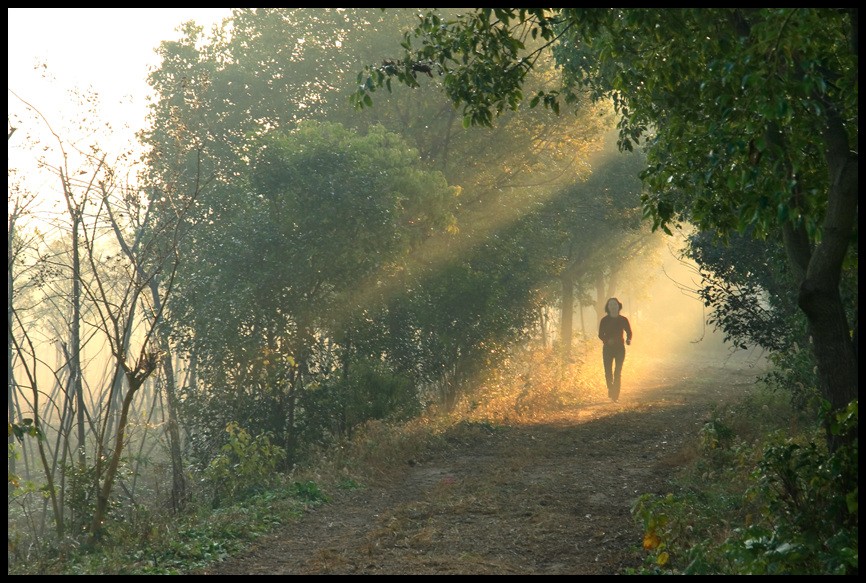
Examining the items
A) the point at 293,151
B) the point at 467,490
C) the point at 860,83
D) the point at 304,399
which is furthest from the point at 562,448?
the point at 860,83

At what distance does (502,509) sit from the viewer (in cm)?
830

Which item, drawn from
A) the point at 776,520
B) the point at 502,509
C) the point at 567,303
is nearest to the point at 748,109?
the point at 776,520

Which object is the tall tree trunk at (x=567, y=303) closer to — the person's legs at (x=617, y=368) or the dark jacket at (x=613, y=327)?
the person's legs at (x=617, y=368)

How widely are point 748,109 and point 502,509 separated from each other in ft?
Answer: 15.8

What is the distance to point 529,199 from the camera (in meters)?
20.3

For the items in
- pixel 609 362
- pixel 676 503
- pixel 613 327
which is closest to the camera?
pixel 676 503

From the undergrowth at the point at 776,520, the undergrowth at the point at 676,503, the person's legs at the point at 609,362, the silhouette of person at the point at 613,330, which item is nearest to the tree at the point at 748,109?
the undergrowth at the point at 776,520

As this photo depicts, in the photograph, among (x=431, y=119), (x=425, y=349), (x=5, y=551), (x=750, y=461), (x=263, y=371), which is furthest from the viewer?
(x=431, y=119)

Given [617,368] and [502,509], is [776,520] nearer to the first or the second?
[502,509]

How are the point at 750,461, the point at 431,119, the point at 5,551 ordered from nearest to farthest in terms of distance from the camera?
the point at 5,551 < the point at 750,461 < the point at 431,119

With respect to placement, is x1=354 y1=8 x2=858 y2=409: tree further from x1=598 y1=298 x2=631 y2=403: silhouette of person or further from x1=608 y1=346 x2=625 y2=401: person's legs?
x1=608 y1=346 x2=625 y2=401: person's legs

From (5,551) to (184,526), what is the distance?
6.01 ft

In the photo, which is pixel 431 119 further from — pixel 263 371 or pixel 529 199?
pixel 263 371

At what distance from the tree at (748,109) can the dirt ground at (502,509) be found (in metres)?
2.53
